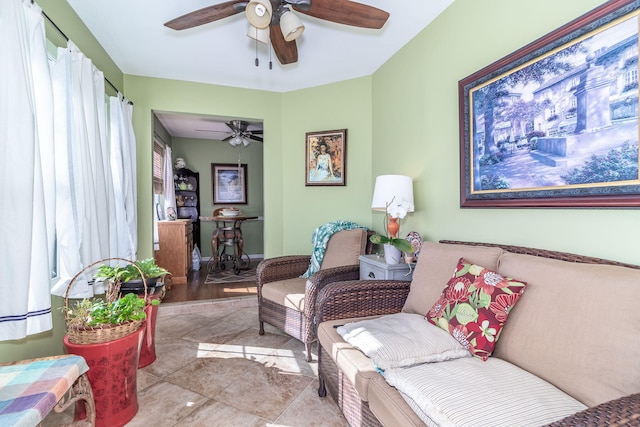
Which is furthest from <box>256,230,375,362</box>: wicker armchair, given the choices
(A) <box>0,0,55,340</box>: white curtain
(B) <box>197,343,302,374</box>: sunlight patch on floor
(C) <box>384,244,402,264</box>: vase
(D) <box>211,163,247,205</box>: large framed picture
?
(D) <box>211,163,247,205</box>: large framed picture

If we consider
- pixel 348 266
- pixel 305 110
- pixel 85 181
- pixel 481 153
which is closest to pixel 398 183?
pixel 481 153

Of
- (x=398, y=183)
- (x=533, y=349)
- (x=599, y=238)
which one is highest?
(x=398, y=183)

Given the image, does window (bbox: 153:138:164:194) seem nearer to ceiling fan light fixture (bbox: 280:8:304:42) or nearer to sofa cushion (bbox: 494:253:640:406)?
ceiling fan light fixture (bbox: 280:8:304:42)

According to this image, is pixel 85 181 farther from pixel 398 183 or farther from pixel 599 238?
pixel 599 238

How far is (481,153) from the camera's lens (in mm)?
1780

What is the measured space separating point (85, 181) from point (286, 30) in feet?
5.16

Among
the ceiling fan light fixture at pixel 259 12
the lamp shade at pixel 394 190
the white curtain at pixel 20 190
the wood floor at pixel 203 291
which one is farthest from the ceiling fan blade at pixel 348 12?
the wood floor at pixel 203 291

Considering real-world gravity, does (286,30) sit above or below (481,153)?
above

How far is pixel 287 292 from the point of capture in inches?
91.5

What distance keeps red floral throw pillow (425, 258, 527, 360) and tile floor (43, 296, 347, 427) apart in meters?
0.82

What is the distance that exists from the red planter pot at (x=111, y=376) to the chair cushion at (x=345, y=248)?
149 centimetres

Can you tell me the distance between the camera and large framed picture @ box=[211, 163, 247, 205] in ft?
19.2

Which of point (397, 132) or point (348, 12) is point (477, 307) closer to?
point (348, 12)

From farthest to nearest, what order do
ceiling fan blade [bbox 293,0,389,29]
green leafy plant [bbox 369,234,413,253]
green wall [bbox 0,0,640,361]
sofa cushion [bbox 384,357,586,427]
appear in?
green leafy plant [bbox 369,234,413,253], ceiling fan blade [bbox 293,0,389,29], green wall [bbox 0,0,640,361], sofa cushion [bbox 384,357,586,427]
